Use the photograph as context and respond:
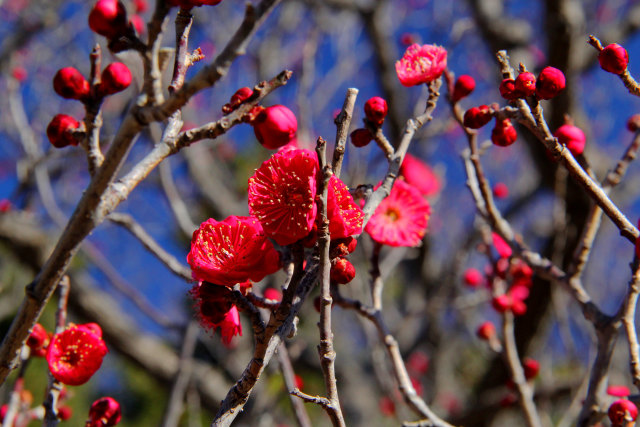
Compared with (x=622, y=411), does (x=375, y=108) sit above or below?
above

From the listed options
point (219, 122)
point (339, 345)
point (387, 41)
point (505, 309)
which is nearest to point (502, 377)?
point (339, 345)

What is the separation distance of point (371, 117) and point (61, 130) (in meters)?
0.62

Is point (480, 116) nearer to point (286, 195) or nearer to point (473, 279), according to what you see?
point (286, 195)

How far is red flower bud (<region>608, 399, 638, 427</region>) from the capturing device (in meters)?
1.14

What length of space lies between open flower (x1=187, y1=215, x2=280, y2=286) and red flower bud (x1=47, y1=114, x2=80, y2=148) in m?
0.30

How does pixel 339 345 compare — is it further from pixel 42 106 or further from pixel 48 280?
pixel 48 280

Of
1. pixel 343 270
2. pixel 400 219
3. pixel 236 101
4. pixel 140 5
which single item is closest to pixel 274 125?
pixel 236 101

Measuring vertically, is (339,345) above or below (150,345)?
below

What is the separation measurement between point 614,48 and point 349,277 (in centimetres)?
67

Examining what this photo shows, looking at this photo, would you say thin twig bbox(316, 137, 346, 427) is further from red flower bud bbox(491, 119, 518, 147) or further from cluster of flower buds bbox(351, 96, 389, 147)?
red flower bud bbox(491, 119, 518, 147)

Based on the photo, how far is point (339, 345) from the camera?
458 cm

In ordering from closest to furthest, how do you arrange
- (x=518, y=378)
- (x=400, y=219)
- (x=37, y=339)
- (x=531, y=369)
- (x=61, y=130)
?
(x=61, y=130)
(x=37, y=339)
(x=400, y=219)
(x=518, y=378)
(x=531, y=369)

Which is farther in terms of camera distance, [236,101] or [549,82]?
[549,82]

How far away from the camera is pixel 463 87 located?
1.41m
